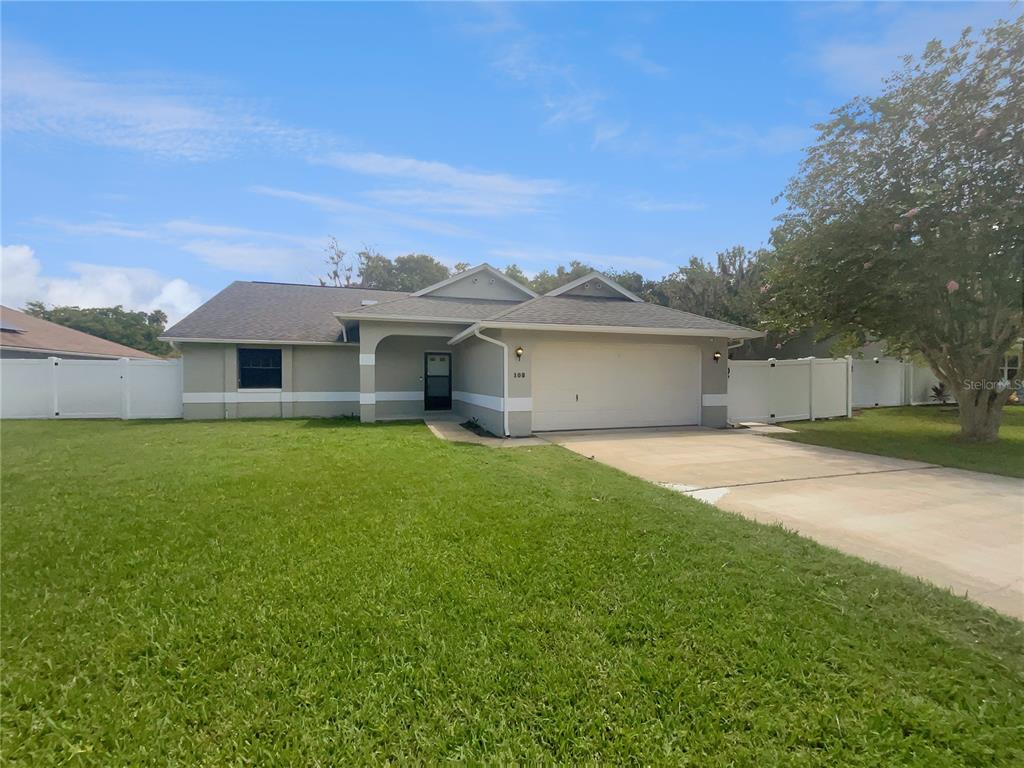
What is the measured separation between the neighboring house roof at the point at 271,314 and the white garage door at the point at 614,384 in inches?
290

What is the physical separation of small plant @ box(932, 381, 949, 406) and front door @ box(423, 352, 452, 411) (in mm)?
19989

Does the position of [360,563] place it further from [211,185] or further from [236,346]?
[236,346]

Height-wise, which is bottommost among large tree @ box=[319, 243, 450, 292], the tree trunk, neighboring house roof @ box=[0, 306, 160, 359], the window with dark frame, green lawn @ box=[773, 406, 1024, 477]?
green lawn @ box=[773, 406, 1024, 477]

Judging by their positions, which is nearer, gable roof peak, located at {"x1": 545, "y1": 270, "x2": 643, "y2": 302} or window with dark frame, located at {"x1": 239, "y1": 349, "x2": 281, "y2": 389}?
gable roof peak, located at {"x1": 545, "y1": 270, "x2": 643, "y2": 302}

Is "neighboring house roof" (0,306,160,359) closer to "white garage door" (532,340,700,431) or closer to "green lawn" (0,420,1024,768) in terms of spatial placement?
"green lawn" (0,420,1024,768)

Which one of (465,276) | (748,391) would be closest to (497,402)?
(465,276)

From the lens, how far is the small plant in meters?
19.2

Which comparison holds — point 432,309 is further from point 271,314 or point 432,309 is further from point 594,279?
point 271,314

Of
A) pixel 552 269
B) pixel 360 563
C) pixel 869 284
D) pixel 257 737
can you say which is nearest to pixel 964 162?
pixel 869 284

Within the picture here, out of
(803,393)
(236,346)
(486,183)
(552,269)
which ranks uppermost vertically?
(552,269)

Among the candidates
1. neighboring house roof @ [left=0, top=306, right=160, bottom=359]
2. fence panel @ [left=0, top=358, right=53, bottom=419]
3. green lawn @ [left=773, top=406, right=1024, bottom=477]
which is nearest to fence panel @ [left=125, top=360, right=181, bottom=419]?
fence panel @ [left=0, top=358, right=53, bottom=419]

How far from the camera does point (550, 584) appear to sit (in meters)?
3.30

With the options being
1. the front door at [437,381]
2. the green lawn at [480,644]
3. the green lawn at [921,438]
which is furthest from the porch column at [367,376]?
the green lawn at [921,438]

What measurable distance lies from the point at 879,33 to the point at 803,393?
31.9 feet
